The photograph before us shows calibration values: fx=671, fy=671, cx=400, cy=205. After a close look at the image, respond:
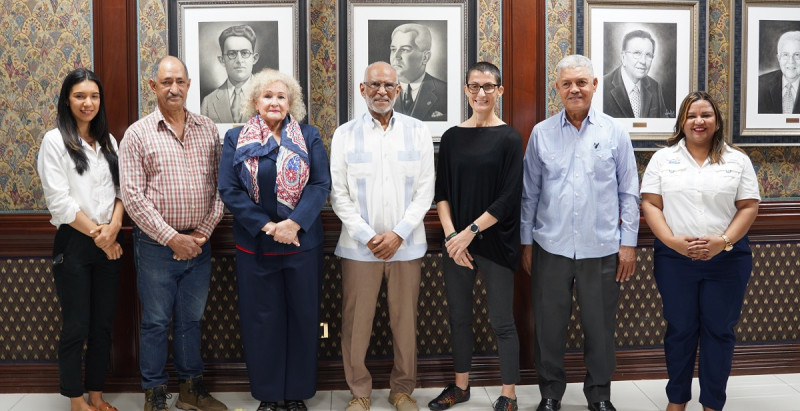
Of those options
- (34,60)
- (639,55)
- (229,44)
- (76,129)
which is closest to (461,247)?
(639,55)

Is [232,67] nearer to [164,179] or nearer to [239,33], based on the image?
[239,33]

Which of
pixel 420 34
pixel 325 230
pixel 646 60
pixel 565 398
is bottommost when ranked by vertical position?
pixel 565 398

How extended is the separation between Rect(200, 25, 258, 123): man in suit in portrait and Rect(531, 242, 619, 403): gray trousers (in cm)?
187

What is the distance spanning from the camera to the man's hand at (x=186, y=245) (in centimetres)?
330

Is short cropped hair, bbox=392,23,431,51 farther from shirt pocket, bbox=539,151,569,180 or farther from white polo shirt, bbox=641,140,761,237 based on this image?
white polo shirt, bbox=641,140,761,237

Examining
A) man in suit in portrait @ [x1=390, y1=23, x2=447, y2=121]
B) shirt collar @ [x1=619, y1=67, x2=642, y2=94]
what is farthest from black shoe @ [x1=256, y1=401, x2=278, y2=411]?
shirt collar @ [x1=619, y1=67, x2=642, y2=94]

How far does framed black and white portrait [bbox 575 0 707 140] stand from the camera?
3.94 metres

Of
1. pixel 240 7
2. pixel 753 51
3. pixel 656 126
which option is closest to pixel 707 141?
pixel 656 126

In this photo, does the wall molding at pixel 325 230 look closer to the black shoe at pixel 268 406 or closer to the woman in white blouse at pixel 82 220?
the woman in white blouse at pixel 82 220

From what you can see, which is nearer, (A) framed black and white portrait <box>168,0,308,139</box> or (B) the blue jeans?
(B) the blue jeans

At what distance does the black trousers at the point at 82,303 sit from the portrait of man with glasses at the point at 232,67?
3.29ft

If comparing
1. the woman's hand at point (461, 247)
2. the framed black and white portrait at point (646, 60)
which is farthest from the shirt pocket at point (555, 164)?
the framed black and white portrait at point (646, 60)

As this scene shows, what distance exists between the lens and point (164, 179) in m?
3.33

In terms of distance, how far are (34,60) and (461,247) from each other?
2.63 meters
